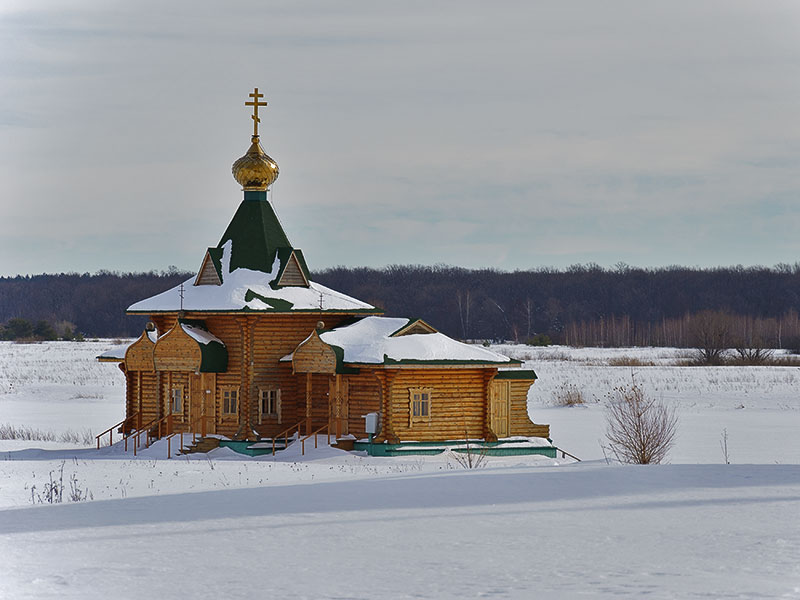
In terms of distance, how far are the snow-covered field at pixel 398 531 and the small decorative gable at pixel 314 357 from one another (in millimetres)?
2607

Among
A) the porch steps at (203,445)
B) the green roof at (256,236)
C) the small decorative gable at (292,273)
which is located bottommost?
the porch steps at (203,445)

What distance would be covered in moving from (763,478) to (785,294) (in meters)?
102

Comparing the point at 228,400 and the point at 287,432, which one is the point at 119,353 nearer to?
the point at 228,400

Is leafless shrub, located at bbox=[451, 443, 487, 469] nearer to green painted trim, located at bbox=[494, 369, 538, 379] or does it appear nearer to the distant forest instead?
green painted trim, located at bbox=[494, 369, 538, 379]

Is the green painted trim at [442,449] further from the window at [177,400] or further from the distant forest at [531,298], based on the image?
the distant forest at [531,298]

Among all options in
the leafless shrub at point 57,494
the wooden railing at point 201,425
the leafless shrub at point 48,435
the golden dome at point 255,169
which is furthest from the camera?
the leafless shrub at point 48,435

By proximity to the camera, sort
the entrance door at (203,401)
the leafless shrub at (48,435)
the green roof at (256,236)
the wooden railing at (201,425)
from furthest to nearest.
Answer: the leafless shrub at (48,435) → the green roof at (256,236) → the entrance door at (203,401) → the wooden railing at (201,425)

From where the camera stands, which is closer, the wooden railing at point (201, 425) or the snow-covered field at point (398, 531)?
the snow-covered field at point (398, 531)

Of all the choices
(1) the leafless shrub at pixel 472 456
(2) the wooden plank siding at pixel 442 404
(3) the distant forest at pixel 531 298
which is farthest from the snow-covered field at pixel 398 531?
(3) the distant forest at pixel 531 298

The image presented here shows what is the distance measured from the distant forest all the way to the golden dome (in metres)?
72.8

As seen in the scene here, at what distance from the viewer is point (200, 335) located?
2555 cm

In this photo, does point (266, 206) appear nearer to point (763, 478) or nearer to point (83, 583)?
point (763, 478)

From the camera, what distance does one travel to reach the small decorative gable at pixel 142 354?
26422mm

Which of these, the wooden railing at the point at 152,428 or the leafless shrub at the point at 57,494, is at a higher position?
the wooden railing at the point at 152,428
